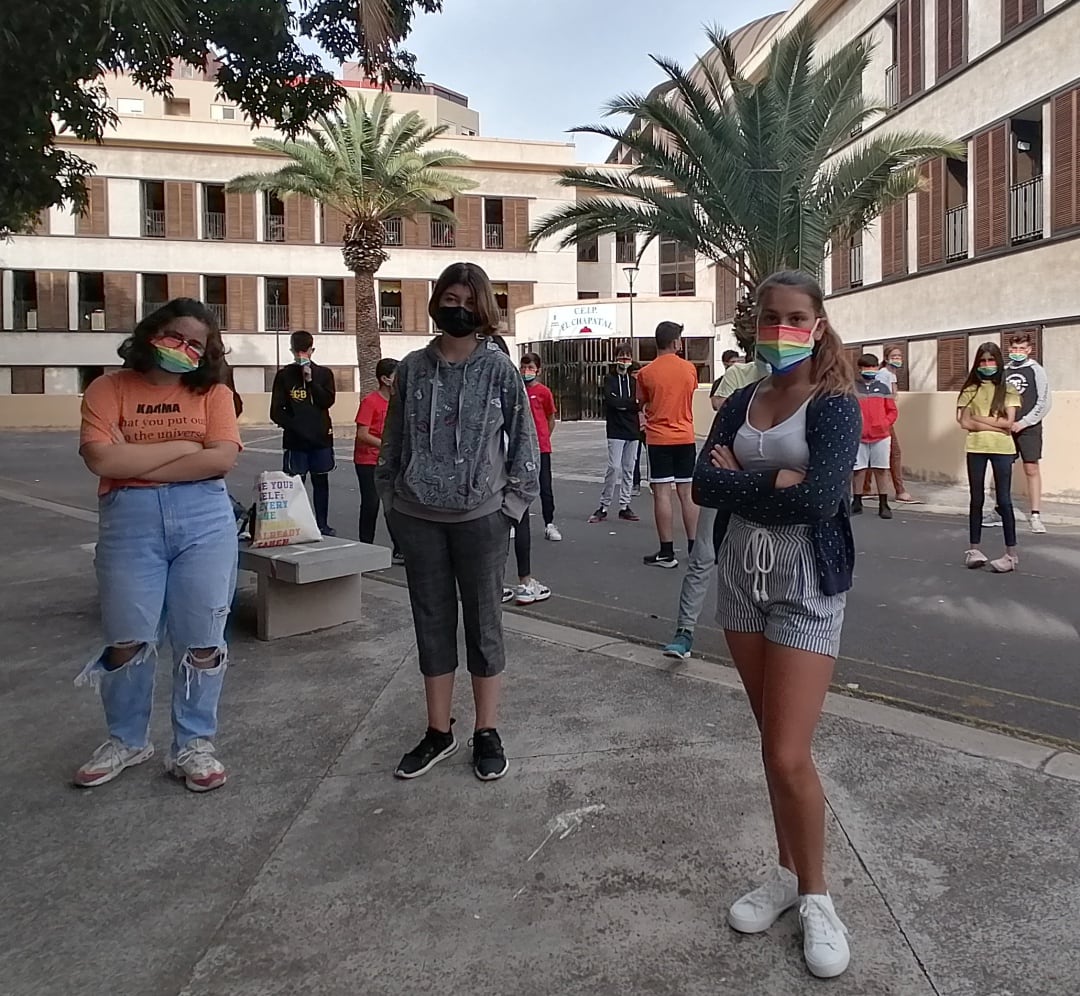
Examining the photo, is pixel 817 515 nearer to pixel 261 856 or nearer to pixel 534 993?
pixel 534 993

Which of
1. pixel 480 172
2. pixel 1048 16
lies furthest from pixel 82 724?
pixel 480 172

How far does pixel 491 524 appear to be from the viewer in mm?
3498

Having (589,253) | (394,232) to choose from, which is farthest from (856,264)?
(589,253)

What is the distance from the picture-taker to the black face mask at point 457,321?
11.3 feet

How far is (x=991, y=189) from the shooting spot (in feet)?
55.4

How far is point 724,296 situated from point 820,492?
3128cm

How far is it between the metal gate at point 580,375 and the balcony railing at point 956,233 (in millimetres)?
17504

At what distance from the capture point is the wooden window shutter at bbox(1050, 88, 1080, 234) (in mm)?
14648

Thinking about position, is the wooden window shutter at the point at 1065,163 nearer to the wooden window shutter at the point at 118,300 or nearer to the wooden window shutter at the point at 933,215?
the wooden window shutter at the point at 933,215

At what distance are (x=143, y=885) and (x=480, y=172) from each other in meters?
39.4

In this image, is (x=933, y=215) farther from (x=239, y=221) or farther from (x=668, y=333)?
(x=239, y=221)

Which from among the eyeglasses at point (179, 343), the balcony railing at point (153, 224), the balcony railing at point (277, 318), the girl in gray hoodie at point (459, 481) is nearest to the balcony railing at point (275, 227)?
the balcony railing at point (277, 318)

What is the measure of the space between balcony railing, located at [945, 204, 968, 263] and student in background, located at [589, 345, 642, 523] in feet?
33.9

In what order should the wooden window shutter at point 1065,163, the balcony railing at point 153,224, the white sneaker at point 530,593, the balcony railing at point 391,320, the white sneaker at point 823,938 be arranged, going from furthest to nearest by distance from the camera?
the balcony railing at point 391,320 < the balcony railing at point 153,224 < the wooden window shutter at point 1065,163 < the white sneaker at point 530,593 < the white sneaker at point 823,938
